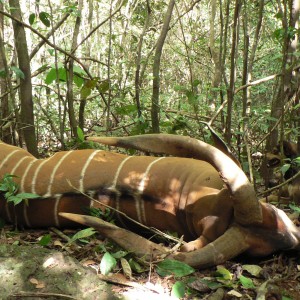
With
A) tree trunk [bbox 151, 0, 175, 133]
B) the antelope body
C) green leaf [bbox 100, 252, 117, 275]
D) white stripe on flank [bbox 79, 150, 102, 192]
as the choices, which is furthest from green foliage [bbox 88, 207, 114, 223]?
tree trunk [bbox 151, 0, 175, 133]

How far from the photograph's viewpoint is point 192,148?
2.69 metres

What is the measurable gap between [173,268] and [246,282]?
1.31ft

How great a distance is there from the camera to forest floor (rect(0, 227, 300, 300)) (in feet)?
6.75

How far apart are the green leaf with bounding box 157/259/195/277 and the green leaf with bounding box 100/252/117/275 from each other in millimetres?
256

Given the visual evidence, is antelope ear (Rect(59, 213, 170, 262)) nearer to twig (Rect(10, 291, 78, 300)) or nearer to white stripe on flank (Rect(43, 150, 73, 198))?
twig (Rect(10, 291, 78, 300))

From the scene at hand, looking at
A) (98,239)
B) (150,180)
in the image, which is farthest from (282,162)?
(98,239)

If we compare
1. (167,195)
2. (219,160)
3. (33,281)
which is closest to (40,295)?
(33,281)

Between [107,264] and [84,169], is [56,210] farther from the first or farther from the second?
[107,264]

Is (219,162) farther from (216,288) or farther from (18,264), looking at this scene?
(18,264)

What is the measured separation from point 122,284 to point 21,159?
6.24ft

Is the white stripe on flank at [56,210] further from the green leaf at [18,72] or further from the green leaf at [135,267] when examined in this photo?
the green leaf at [18,72]

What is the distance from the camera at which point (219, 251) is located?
2514 mm

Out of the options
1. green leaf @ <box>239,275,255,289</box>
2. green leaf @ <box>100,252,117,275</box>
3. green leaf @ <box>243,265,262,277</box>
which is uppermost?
green leaf @ <box>100,252,117,275</box>

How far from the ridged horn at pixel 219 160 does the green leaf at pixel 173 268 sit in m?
0.49
